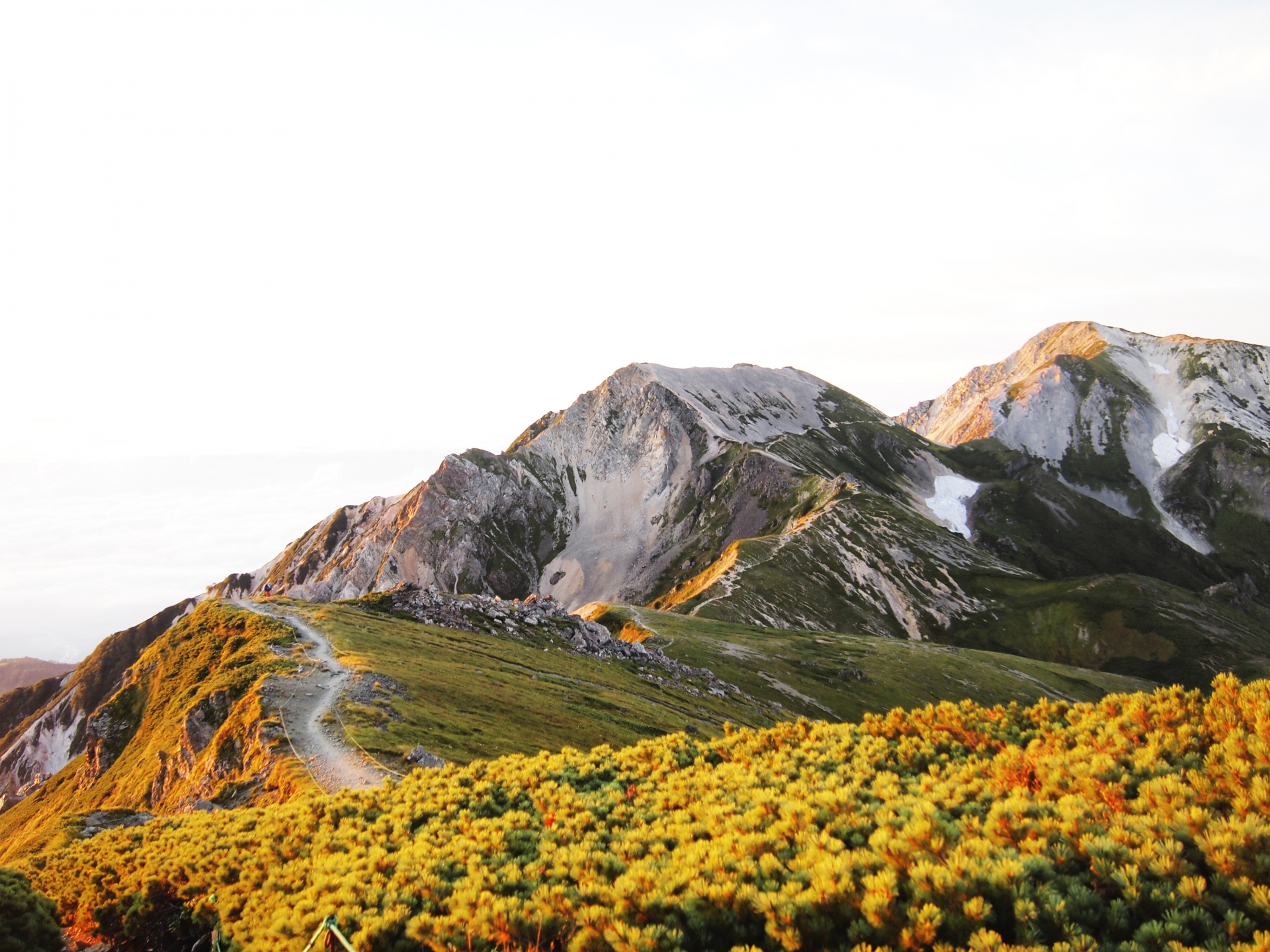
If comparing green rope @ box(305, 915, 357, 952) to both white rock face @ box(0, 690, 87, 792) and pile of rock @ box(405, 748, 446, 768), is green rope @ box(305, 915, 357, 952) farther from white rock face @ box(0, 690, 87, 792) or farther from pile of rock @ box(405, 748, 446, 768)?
white rock face @ box(0, 690, 87, 792)

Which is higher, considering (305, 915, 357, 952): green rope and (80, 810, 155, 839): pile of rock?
(305, 915, 357, 952): green rope

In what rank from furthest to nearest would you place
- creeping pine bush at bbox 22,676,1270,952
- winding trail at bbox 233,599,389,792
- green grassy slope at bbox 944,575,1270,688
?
green grassy slope at bbox 944,575,1270,688, winding trail at bbox 233,599,389,792, creeping pine bush at bbox 22,676,1270,952

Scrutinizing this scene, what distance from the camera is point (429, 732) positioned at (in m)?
43.3

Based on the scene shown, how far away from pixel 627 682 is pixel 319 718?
135ft

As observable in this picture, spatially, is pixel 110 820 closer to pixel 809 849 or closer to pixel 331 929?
pixel 331 929

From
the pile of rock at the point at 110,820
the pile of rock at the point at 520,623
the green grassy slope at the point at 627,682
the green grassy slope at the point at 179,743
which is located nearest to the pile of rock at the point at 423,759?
the green grassy slope at the point at 627,682

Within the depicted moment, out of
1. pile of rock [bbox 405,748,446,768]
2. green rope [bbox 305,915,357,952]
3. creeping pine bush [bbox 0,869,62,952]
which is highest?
green rope [bbox 305,915,357,952]

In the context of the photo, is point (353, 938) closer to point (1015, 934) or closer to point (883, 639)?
point (1015, 934)

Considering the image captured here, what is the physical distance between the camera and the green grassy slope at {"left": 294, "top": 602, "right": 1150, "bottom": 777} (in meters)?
47.0

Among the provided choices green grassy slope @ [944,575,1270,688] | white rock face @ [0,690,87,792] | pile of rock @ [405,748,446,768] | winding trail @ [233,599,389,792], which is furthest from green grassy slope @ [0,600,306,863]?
green grassy slope @ [944,575,1270,688]

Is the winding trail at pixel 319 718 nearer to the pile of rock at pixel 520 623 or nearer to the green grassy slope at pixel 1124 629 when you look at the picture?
the pile of rock at pixel 520 623

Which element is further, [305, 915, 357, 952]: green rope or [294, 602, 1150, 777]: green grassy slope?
[294, 602, 1150, 777]: green grassy slope

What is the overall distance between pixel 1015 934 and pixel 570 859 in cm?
924

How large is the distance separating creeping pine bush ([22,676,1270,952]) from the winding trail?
1111cm
